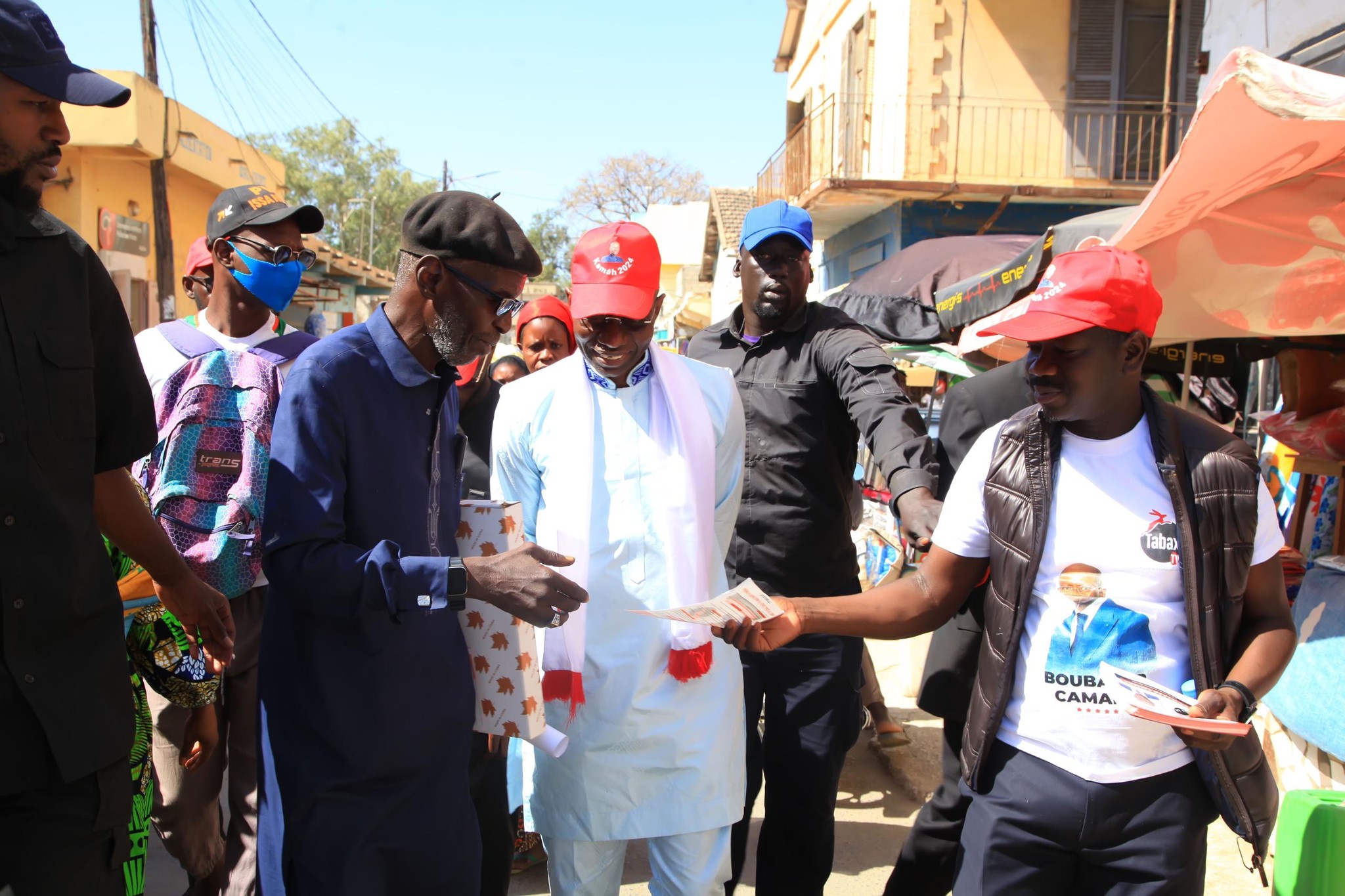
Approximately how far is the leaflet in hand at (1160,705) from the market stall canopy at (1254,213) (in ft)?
5.70

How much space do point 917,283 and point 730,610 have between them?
590 centimetres

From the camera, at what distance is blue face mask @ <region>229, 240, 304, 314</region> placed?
343 cm

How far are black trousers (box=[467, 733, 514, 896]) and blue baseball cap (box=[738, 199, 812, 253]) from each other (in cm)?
198

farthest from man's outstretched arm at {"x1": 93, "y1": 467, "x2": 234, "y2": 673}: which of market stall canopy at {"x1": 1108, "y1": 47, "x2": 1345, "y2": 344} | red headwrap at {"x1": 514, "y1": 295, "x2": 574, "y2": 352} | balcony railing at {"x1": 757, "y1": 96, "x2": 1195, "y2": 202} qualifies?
balcony railing at {"x1": 757, "y1": 96, "x2": 1195, "y2": 202}

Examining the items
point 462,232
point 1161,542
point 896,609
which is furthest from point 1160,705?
point 462,232

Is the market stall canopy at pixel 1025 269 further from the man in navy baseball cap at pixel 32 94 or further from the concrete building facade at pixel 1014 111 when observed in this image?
the concrete building facade at pixel 1014 111

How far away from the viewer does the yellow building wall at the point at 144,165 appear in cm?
1434

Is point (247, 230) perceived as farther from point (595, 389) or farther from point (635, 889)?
point (635, 889)

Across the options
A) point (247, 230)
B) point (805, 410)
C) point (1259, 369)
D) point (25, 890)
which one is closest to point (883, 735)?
point (805, 410)

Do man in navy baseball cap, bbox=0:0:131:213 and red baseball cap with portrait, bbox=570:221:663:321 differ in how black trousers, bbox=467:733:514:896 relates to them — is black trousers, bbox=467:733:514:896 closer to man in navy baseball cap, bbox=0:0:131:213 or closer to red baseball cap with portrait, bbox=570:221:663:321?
red baseball cap with portrait, bbox=570:221:663:321

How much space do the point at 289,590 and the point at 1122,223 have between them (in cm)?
392

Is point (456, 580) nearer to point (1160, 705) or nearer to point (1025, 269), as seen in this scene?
point (1160, 705)

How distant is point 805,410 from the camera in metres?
3.49

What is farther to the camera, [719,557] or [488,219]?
[719,557]
